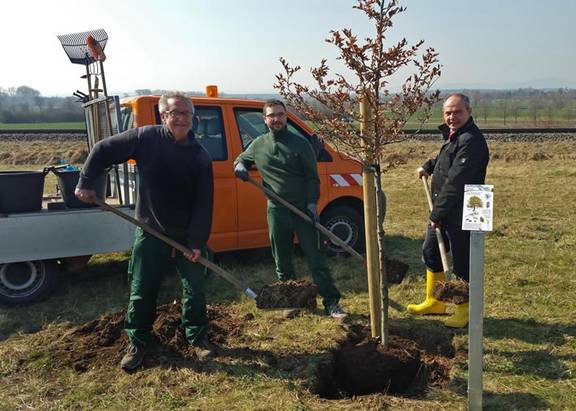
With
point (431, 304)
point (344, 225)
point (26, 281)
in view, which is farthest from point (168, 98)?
point (344, 225)

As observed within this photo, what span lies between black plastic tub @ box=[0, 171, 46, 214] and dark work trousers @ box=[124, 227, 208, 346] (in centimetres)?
180

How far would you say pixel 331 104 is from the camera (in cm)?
341

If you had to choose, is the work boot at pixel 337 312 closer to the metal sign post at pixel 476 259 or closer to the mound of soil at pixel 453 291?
the mound of soil at pixel 453 291

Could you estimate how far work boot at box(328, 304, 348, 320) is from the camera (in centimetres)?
471

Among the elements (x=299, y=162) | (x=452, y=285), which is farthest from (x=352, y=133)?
(x=452, y=285)

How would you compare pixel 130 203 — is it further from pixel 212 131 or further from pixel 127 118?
pixel 212 131

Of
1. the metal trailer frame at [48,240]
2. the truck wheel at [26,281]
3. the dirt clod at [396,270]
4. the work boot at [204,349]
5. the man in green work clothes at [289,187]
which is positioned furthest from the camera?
the dirt clod at [396,270]

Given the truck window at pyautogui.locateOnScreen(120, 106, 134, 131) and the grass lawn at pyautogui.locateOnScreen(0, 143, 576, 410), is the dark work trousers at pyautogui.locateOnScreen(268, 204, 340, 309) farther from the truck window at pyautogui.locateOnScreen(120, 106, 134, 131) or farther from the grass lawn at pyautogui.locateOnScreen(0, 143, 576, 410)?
the truck window at pyautogui.locateOnScreen(120, 106, 134, 131)

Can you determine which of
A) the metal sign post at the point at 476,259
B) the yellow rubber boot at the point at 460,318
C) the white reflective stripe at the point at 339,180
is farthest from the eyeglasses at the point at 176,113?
the white reflective stripe at the point at 339,180

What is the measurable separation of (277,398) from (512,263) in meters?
4.05

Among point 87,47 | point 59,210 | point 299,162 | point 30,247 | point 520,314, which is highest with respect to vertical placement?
point 87,47

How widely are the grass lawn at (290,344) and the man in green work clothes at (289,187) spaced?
1.42 ft

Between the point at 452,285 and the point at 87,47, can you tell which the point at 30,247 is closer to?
the point at 87,47

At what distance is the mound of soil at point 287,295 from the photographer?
437 centimetres
